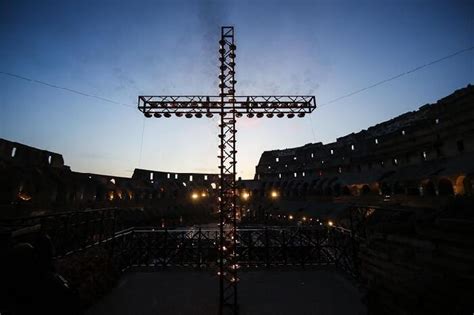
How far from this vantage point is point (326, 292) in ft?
23.2

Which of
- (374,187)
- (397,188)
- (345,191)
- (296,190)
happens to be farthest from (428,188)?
(296,190)

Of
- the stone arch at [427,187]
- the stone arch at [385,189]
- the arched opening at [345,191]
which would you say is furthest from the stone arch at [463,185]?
the arched opening at [345,191]

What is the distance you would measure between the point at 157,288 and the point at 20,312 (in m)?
4.58

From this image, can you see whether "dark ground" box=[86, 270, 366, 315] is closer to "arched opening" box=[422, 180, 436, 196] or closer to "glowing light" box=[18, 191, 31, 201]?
"glowing light" box=[18, 191, 31, 201]

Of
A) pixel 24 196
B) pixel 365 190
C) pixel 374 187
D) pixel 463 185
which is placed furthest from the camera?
pixel 365 190

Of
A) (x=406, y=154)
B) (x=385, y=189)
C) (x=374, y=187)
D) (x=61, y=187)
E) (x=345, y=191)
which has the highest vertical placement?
(x=406, y=154)

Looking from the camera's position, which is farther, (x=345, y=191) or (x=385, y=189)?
(x=345, y=191)

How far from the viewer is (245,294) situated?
704 cm

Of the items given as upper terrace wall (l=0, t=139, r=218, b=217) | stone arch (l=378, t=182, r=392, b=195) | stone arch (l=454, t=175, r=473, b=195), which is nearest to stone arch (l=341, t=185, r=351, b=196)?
stone arch (l=378, t=182, r=392, b=195)

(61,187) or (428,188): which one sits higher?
(61,187)

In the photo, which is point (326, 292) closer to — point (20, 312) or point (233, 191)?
point (233, 191)

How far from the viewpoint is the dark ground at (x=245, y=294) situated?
6.11 meters

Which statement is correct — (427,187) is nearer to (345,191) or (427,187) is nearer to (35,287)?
(345,191)

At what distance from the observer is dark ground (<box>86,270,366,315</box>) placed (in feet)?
20.0
